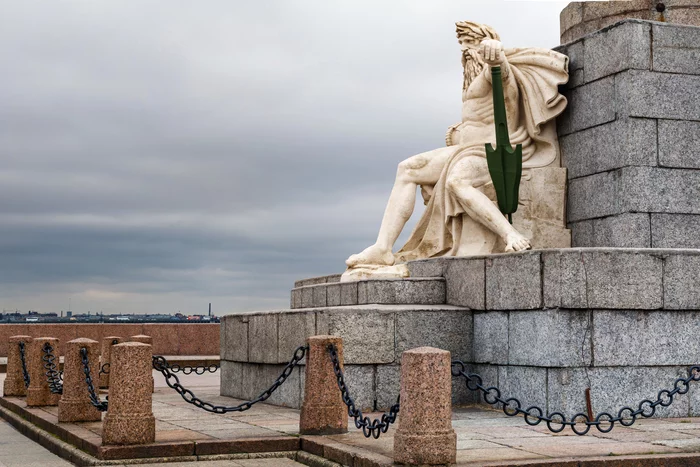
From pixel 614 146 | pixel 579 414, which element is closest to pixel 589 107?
pixel 614 146

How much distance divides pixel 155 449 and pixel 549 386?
3097 mm

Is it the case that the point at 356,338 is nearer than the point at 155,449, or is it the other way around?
the point at 155,449

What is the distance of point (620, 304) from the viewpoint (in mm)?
7547

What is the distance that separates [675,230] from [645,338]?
219 centimetres

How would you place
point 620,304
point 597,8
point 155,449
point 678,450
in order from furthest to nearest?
point 597,8
point 620,304
point 155,449
point 678,450

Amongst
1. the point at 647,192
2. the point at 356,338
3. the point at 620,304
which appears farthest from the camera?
the point at 647,192

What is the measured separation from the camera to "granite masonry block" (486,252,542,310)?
7.77 m

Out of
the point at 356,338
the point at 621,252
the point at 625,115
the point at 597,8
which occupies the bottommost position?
the point at 356,338

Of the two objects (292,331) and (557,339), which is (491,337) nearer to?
(557,339)

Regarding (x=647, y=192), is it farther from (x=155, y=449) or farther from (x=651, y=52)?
(x=155, y=449)

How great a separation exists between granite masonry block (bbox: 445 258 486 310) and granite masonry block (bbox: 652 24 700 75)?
2.79 meters

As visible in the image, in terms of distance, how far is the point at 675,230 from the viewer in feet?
30.9

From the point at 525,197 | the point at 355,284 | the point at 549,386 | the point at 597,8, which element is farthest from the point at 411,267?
the point at 597,8

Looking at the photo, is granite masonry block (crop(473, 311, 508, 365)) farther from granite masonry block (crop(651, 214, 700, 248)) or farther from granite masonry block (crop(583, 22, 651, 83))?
granite masonry block (crop(583, 22, 651, 83))
